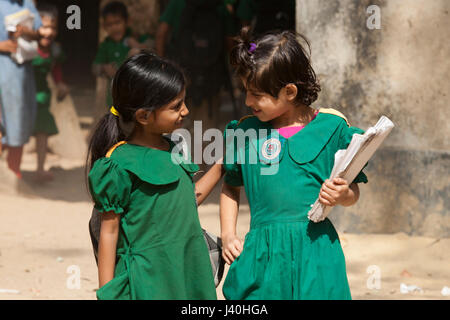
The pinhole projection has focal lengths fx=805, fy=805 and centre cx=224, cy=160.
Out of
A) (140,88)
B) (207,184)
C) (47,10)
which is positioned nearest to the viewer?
(140,88)

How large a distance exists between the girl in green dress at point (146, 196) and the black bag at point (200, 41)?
4.67m

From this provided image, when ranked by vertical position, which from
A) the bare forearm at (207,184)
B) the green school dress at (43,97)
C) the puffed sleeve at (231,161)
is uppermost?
the puffed sleeve at (231,161)

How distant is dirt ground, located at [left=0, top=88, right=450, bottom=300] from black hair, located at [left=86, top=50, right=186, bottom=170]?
1962 millimetres

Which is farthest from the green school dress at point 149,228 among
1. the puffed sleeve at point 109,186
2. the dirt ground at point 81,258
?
the dirt ground at point 81,258

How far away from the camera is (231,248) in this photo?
268 cm

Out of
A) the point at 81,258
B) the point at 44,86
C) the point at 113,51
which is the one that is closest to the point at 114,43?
the point at 113,51

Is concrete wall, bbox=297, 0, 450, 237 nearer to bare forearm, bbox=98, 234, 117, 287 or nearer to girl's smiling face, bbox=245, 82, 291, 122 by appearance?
girl's smiling face, bbox=245, 82, 291, 122

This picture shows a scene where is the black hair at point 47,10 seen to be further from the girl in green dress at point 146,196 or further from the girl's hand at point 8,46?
the girl in green dress at point 146,196

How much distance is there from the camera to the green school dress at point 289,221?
8.58 feet

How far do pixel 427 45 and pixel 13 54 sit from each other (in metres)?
3.83

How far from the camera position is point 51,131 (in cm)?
801

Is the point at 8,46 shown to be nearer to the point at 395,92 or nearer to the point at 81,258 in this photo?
the point at 81,258

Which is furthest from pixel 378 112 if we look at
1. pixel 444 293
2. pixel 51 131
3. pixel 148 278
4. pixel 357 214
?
pixel 51 131

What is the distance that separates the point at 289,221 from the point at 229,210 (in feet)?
0.77
